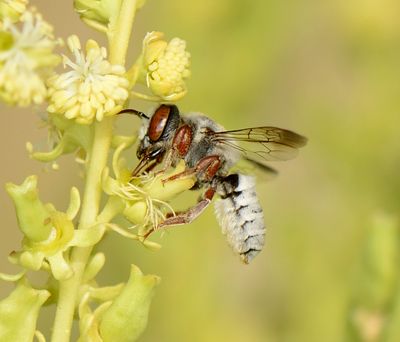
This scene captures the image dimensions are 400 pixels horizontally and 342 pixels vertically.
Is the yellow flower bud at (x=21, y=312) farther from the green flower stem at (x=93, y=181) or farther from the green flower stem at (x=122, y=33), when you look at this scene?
the green flower stem at (x=122, y=33)

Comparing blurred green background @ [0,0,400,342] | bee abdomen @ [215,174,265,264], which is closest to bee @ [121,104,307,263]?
bee abdomen @ [215,174,265,264]

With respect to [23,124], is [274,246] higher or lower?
higher

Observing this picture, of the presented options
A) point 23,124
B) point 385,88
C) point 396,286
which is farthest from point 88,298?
point 23,124

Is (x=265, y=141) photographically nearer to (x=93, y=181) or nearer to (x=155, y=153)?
(x=155, y=153)

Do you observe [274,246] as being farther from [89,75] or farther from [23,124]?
[23,124]

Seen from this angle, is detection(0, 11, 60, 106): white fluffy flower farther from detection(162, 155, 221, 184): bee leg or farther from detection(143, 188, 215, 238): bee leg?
detection(162, 155, 221, 184): bee leg

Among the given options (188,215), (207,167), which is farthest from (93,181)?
(207,167)
